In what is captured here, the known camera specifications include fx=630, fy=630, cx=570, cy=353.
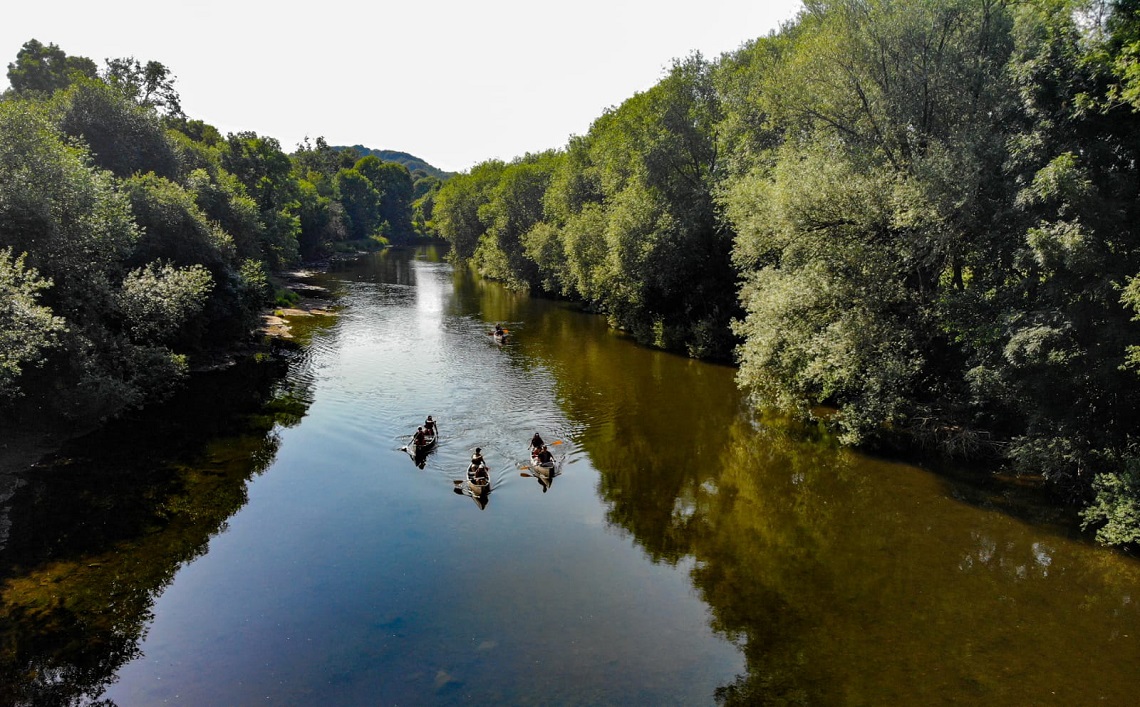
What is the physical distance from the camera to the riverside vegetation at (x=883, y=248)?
1675 cm

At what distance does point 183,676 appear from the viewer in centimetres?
1195

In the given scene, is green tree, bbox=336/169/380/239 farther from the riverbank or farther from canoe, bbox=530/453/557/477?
canoe, bbox=530/453/557/477

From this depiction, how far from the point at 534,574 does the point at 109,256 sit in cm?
2283

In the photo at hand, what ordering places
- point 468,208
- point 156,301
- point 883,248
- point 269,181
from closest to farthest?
point 883,248
point 156,301
point 269,181
point 468,208

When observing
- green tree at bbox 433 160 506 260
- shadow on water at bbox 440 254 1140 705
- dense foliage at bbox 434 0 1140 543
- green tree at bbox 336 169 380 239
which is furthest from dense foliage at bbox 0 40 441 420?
green tree at bbox 336 169 380 239

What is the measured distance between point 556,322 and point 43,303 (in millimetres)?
33238

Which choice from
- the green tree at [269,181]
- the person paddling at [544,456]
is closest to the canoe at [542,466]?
the person paddling at [544,456]

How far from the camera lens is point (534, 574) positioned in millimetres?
15664

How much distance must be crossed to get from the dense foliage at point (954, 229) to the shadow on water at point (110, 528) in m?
20.4

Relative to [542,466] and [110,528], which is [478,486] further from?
[110,528]

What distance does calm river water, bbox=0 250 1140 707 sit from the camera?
11.9m

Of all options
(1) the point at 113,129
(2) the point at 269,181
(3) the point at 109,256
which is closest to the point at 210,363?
(3) the point at 109,256

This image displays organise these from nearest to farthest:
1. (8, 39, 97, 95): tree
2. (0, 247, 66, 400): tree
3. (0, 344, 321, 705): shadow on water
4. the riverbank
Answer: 1. (0, 344, 321, 705): shadow on water
2. (0, 247, 66, 400): tree
3. the riverbank
4. (8, 39, 97, 95): tree

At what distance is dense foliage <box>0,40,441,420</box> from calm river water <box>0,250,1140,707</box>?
2689mm
